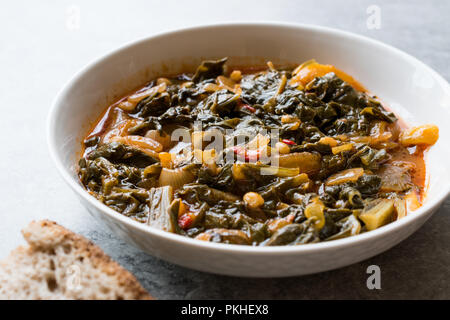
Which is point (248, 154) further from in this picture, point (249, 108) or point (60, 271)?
point (60, 271)

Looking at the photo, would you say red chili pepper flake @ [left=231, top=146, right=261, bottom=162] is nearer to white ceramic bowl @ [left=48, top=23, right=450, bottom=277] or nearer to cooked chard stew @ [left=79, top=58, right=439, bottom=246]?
cooked chard stew @ [left=79, top=58, right=439, bottom=246]

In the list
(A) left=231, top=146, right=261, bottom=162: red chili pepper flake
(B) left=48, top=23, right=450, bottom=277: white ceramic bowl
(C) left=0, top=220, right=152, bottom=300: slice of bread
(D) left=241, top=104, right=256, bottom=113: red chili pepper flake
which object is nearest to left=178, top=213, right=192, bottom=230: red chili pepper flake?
(B) left=48, top=23, right=450, bottom=277: white ceramic bowl

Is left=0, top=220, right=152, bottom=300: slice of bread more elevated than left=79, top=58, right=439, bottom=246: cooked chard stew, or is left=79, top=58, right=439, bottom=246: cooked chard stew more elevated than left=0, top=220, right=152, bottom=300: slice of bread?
left=79, top=58, right=439, bottom=246: cooked chard stew

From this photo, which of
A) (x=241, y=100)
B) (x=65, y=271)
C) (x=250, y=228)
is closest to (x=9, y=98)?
(x=241, y=100)

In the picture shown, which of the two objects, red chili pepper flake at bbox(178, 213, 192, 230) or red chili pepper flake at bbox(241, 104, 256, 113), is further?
red chili pepper flake at bbox(241, 104, 256, 113)

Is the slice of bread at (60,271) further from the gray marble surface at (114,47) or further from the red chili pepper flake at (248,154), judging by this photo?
the red chili pepper flake at (248,154)

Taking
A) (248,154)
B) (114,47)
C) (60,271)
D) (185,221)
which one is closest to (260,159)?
(248,154)

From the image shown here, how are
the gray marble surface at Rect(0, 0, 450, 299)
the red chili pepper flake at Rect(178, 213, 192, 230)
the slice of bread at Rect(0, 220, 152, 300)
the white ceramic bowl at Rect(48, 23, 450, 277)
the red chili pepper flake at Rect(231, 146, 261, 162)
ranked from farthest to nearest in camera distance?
the red chili pepper flake at Rect(231, 146, 261, 162)
the red chili pepper flake at Rect(178, 213, 192, 230)
the gray marble surface at Rect(0, 0, 450, 299)
the slice of bread at Rect(0, 220, 152, 300)
the white ceramic bowl at Rect(48, 23, 450, 277)

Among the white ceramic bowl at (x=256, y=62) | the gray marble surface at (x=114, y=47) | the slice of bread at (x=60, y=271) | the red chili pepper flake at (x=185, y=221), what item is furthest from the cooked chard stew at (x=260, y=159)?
the slice of bread at (x=60, y=271)
